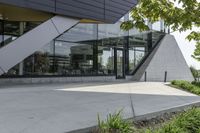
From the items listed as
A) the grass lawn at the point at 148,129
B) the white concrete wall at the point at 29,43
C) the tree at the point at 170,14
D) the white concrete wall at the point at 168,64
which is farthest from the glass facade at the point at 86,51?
the grass lawn at the point at 148,129

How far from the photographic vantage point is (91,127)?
6.93 metres

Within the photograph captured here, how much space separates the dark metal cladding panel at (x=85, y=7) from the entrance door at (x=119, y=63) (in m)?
6.21

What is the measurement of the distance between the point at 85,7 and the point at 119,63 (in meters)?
9.60

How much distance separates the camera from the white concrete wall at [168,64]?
3152cm

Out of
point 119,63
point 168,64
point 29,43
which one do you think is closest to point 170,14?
point 29,43

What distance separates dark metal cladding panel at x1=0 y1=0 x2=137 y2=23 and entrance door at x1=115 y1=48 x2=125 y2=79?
6.21m

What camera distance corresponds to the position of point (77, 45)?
24109mm

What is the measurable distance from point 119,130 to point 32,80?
15.1 metres

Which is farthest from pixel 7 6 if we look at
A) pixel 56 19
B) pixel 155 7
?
pixel 155 7

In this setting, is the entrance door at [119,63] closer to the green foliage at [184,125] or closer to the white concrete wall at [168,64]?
the white concrete wall at [168,64]

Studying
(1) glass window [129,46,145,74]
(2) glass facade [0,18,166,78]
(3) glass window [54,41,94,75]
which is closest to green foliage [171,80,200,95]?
(3) glass window [54,41,94,75]

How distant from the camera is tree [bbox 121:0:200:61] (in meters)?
9.80

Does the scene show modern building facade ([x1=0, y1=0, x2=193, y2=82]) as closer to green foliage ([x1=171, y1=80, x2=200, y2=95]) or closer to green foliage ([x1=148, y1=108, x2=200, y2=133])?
green foliage ([x1=171, y1=80, x2=200, y2=95])

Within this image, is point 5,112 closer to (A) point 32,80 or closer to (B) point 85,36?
(A) point 32,80
